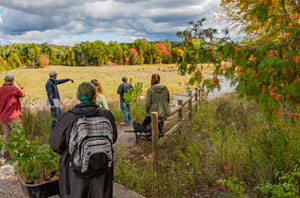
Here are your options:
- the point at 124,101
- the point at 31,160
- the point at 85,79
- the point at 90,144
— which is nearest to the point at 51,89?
the point at 124,101

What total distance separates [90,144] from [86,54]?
3227 inches

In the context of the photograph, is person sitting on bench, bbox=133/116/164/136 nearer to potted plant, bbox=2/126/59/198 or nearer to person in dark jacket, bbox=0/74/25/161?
person in dark jacket, bbox=0/74/25/161

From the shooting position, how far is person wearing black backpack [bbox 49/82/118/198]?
2.49 metres

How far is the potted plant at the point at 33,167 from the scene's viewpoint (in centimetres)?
312

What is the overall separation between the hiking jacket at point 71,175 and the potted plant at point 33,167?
0.54 metres

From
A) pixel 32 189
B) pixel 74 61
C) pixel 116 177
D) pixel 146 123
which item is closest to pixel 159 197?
pixel 116 177

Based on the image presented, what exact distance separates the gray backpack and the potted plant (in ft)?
2.86

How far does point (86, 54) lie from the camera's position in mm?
81000

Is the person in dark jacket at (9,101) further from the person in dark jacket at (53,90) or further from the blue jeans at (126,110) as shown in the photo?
the blue jeans at (126,110)

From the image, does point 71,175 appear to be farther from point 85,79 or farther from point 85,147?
point 85,79

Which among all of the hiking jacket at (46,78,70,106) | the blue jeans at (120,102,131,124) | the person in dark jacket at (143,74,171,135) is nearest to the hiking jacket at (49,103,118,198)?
the person in dark jacket at (143,74,171,135)

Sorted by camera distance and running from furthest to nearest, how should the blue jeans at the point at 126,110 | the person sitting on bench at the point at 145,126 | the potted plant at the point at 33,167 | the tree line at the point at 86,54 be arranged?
1. the tree line at the point at 86,54
2. the blue jeans at the point at 126,110
3. the person sitting on bench at the point at 145,126
4. the potted plant at the point at 33,167

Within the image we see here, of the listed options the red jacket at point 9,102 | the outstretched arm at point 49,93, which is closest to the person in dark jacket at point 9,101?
the red jacket at point 9,102

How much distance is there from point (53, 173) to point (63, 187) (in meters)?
0.74
